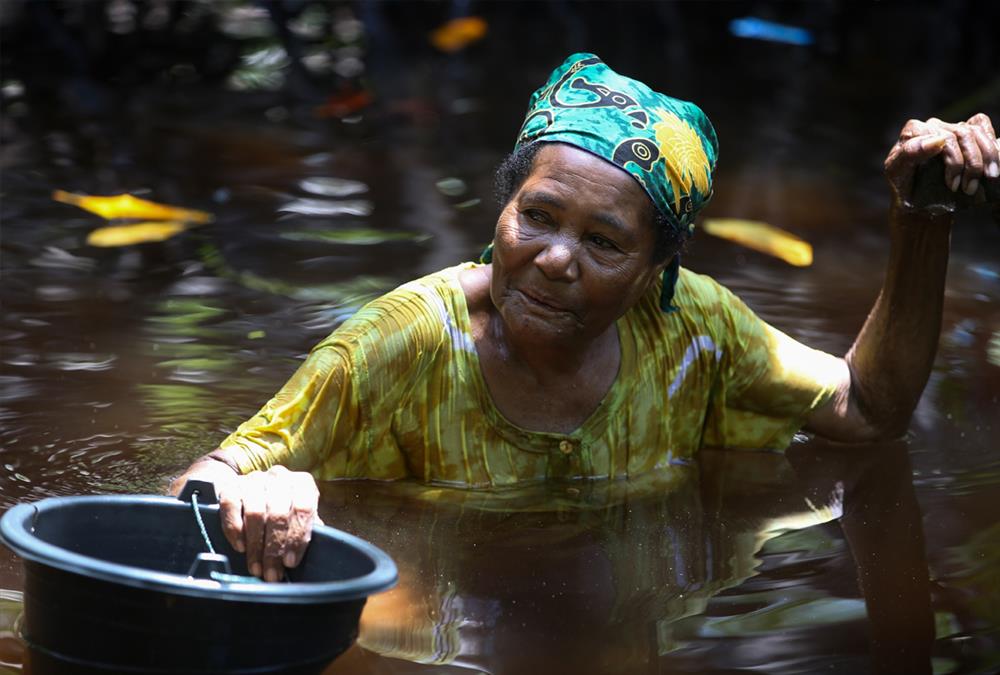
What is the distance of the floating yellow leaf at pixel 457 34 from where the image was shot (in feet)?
29.9

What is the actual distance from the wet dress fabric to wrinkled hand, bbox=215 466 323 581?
45cm

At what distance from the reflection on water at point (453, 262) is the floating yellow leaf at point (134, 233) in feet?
0.22

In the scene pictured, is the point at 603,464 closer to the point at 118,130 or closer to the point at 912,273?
the point at 912,273

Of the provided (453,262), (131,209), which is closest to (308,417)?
(453,262)

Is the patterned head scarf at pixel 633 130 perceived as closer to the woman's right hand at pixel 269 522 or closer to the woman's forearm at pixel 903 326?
the woman's forearm at pixel 903 326

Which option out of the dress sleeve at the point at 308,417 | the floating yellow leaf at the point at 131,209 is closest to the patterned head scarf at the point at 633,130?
the dress sleeve at the point at 308,417

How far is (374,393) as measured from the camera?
3.24m

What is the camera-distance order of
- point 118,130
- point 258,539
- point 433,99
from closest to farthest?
point 258,539
point 118,130
point 433,99

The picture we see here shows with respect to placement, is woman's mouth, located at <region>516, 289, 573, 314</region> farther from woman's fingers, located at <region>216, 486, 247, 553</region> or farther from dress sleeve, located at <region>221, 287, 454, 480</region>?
woman's fingers, located at <region>216, 486, 247, 553</region>

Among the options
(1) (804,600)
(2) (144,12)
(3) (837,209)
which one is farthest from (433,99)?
(1) (804,600)

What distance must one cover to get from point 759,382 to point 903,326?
0.36 metres

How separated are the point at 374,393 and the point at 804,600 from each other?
0.99 m

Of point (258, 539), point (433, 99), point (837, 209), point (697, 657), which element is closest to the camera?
point (258, 539)

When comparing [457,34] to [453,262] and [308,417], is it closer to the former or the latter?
[453,262]
